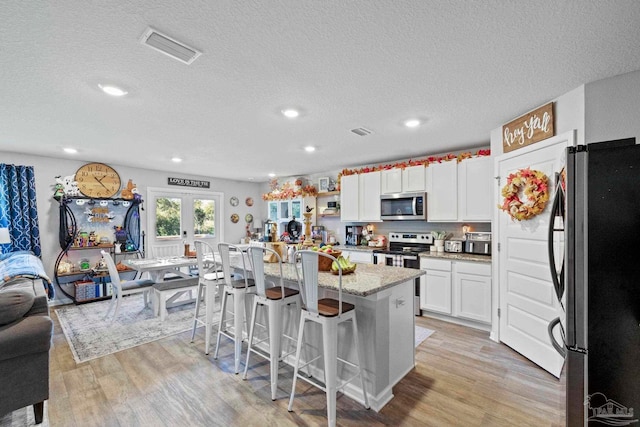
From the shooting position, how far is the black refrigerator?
1.21 m

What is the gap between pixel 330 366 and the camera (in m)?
1.84

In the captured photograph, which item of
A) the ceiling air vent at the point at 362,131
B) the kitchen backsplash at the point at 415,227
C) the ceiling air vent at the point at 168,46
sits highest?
the ceiling air vent at the point at 168,46

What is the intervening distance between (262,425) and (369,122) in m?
2.79

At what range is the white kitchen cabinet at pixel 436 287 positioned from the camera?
3.67 m

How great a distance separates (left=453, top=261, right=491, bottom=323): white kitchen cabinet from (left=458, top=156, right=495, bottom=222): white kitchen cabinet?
66 cm

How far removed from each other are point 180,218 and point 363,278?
5235mm

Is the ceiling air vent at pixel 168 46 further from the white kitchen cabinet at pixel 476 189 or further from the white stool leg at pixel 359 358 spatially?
the white kitchen cabinet at pixel 476 189

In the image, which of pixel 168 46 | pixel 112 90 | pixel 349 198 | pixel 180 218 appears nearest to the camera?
pixel 168 46

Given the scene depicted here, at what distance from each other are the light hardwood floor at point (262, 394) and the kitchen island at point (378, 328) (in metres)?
0.13

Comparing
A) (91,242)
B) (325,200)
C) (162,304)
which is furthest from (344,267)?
(91,242)

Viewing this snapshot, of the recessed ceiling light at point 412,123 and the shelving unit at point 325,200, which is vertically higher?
the recessed ceiling light at point 412,123

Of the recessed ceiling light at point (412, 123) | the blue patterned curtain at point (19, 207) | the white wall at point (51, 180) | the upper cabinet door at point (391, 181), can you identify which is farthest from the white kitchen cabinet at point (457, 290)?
the blue patterned curtain at point (19, 207)

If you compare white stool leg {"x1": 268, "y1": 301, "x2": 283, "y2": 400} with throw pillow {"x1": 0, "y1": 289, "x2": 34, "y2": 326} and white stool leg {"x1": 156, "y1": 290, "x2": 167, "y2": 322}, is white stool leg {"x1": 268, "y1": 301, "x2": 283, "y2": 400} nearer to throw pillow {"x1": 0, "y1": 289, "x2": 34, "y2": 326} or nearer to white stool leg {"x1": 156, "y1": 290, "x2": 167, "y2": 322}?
throw pillow {"x1": 0, "y1": 289, "x2": 34, "y2": 326}

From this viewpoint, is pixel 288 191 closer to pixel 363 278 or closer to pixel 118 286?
pixel 118 286
